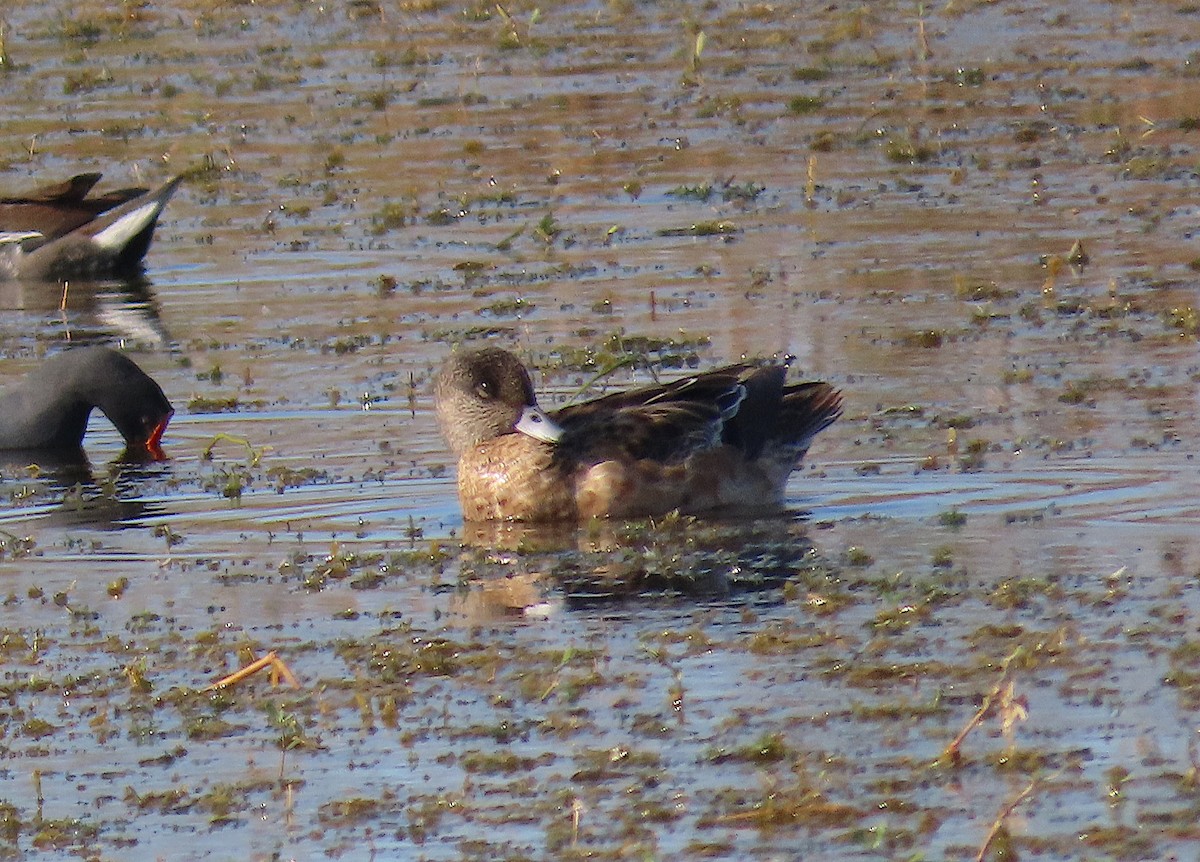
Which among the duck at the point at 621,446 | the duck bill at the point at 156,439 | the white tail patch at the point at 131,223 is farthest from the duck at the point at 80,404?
the white tail patch at the point at 131,223

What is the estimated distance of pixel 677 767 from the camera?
688 centimetres

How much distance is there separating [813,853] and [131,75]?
17135mm

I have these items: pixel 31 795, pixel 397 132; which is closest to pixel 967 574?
pixel 31 795

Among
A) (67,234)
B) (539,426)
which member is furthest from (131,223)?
(539,426)

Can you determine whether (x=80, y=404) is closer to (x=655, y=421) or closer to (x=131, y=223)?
(x=655, y=421)

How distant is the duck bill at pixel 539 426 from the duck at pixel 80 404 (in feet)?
7.74

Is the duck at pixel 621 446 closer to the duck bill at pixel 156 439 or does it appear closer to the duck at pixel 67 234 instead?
the duck bill at pixel 156 439

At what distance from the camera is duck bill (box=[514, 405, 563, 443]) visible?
10039mm

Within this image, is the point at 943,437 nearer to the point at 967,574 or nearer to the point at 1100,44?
the point at 967,574

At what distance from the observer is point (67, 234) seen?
1653 centimetres

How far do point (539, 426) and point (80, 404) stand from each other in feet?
10.2

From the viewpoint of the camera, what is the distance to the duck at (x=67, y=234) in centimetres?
1631

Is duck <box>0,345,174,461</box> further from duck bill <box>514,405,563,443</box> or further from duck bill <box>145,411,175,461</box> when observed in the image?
duck bill <box>514,405,563,443</box>

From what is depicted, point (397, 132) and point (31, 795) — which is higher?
point (397, 132)
